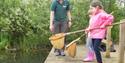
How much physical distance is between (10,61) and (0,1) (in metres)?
3.49

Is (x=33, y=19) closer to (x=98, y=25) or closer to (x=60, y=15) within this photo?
(x=60, y=15)

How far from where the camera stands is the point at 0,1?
16.3 meters

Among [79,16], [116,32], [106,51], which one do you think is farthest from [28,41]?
[106,51]

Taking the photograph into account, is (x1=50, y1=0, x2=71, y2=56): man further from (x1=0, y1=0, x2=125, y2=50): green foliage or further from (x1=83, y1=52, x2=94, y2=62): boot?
(x1=0, y1=0, x2=125, y2=50): green foliage

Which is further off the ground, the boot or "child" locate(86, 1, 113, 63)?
"child" locate(86, 1, 113, 63)

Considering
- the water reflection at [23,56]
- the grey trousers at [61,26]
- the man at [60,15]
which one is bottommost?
the water reflection at [23,56]

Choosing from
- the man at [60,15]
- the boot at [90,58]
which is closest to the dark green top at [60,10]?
the man at [60,15]

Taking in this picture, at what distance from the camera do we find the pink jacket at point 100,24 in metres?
9.43

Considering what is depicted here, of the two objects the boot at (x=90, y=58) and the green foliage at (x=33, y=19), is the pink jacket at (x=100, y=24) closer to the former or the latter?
the boot at (x=90, y=58)

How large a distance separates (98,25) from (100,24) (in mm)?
54

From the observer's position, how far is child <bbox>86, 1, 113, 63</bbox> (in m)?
9.43

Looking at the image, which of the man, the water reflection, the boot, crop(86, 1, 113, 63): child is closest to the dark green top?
the man

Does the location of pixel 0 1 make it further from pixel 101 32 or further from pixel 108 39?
pixel 101 32

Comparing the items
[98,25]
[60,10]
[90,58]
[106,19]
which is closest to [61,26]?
[60,10]
